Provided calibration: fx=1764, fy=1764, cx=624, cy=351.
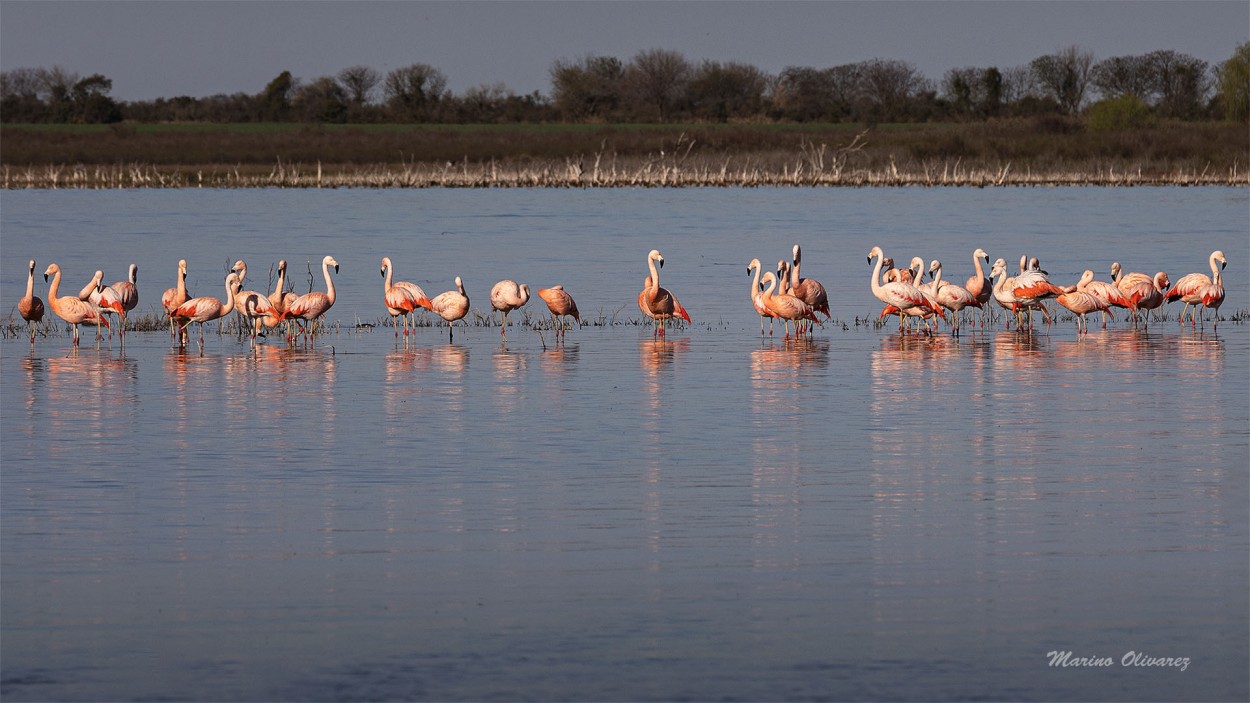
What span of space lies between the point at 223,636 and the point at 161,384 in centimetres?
800

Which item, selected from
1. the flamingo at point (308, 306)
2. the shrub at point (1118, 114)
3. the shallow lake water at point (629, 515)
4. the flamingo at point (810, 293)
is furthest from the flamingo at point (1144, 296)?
the shrub at point (1118, 114)

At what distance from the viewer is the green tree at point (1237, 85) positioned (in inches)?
3108

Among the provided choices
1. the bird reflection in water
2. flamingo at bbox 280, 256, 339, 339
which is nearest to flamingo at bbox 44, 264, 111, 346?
flamingo at bbox 280, 256, 339, 339

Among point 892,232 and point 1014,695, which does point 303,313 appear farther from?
point 892,232

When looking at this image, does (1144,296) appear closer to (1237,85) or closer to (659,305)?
(659,305)

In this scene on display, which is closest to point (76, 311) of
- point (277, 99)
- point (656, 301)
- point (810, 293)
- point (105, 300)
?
point (105, 300)

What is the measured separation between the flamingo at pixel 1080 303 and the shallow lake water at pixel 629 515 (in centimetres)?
27

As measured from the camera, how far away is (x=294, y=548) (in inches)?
339

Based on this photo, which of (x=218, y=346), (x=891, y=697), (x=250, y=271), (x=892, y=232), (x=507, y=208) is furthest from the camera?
(x=507, y=208)

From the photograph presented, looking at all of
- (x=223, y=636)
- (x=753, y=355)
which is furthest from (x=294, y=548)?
(x=753, y=355)

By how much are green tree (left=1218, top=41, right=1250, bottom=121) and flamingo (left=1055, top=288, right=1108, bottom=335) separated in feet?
209

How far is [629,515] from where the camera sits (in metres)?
9.30

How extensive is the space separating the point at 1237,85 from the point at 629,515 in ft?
251

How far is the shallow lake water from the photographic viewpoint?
6824 millimetres
